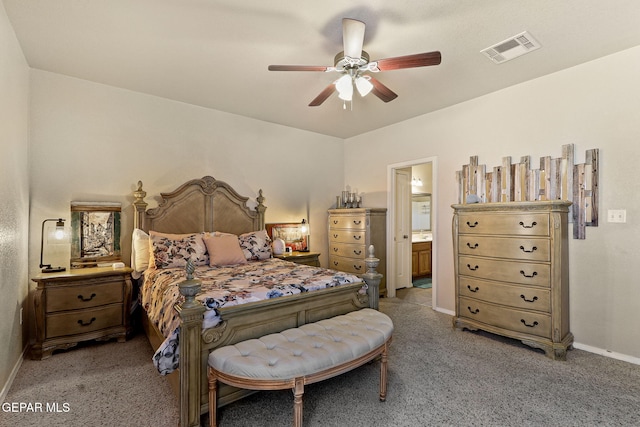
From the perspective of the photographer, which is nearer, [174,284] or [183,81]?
[174,284]

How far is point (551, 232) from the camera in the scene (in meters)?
2.82

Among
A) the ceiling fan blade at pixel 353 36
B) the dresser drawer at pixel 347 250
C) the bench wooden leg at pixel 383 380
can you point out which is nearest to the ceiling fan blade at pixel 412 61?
the ceiling fan blade at pixel 353 36

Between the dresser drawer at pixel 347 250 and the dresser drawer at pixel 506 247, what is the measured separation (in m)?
1.56

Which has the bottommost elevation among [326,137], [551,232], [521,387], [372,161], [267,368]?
[521,387]

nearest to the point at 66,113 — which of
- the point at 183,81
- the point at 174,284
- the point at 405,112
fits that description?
the point at 183,81

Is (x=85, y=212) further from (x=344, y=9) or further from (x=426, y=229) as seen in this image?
Answer: (x=426, y=229)

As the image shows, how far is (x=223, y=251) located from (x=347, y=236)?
7.07 ft

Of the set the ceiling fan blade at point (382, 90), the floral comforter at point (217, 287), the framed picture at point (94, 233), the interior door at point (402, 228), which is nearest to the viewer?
the floral comforter at point (217, 287)

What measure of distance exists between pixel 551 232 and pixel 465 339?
1351mm

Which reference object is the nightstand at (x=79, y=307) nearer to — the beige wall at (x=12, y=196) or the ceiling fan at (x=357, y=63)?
the beige wall at (x=12, y=196)

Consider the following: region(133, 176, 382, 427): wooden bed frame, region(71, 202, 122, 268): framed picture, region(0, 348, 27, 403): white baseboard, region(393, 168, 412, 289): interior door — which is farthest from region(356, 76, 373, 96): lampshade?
region(0, 348, 27, 403): white baseboard

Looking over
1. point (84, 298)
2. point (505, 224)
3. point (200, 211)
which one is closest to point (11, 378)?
point (84, 298)

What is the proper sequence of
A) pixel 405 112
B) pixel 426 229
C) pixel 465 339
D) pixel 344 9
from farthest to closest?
pixel 426 229 < pixel 405 112 < pixel 465 339 < pixel 344 9

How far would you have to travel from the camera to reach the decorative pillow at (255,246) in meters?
3.85
